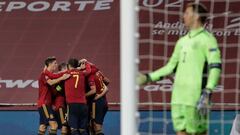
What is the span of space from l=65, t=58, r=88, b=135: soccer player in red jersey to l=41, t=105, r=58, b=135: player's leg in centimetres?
34

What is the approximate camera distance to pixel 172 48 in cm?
1191

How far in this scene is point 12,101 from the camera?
1239cm

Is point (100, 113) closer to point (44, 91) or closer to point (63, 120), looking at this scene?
point (63, 120)

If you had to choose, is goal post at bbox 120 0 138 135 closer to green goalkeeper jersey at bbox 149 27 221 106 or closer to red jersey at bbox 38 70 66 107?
green goalkeeper jersey at bbox 149 27 221 106

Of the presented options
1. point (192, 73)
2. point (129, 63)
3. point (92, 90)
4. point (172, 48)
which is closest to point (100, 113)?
point (92, 90)

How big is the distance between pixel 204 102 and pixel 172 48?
618 cm

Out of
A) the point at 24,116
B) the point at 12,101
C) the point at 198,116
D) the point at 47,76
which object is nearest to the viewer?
the point at 198,116

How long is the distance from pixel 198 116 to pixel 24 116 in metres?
5.93

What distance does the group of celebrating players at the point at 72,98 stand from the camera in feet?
34.5

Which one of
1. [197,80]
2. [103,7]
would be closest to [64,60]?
[103,7]

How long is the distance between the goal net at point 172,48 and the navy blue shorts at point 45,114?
135 centimetres

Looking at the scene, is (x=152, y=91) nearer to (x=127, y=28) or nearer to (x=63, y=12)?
(x=63, y=12)

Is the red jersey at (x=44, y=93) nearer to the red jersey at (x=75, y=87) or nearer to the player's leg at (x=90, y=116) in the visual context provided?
the red jersey at (x=75, y=87)

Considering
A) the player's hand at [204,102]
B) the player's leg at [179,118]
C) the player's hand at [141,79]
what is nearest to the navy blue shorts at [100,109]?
the player's leg at [179,118]
